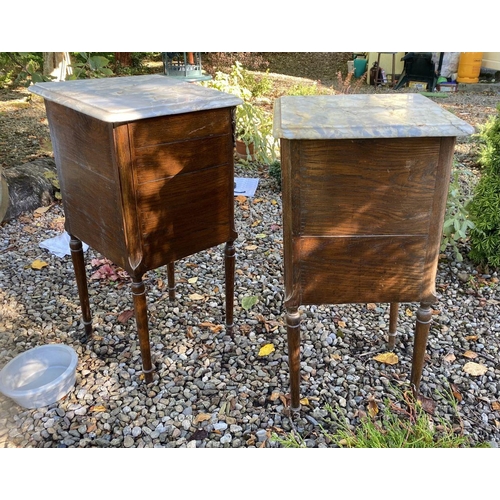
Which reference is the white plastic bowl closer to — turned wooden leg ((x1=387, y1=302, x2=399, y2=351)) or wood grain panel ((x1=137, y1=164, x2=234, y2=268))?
wood grain panel ((x1=137, y1=164, x2=234, y2=268))

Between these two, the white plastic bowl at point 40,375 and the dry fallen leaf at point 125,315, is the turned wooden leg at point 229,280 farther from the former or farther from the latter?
the white plastic bowl at point 40,375

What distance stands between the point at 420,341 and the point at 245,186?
108 inches

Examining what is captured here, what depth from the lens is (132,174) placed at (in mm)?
1924

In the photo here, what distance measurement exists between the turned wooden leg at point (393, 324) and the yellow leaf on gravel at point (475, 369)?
1.13 feet

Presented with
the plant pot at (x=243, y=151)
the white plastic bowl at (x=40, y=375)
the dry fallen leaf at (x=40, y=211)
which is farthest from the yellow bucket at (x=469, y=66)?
the white plastic bowl at (x=40, y=375)

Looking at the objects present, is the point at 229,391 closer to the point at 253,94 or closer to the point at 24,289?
the point at 24,289

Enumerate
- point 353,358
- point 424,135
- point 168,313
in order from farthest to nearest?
point 168,313, point 353,358, point 424,135

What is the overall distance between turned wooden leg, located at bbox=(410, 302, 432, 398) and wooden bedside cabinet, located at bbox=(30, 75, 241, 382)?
90cm

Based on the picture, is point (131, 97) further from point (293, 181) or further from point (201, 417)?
point (201, 417)

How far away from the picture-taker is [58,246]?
365 centimetres

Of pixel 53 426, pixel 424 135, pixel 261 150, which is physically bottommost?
pixel 53 426

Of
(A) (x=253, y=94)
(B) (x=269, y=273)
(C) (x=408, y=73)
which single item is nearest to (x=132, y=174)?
(B) (x=269, y=273)

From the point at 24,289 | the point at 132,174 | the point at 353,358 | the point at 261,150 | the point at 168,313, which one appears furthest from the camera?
the point at 261,150

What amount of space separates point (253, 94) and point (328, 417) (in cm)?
547
